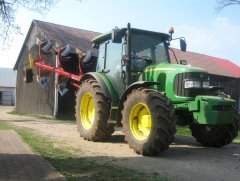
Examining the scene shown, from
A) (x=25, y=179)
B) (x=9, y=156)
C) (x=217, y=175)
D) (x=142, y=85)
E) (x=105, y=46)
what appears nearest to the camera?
(x=25, y=179)

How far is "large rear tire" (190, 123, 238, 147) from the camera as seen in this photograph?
28.5ft

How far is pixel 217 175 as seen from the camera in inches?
240

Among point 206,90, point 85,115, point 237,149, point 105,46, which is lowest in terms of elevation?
point 237,149

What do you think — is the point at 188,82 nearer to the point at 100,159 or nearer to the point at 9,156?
the point at 100,159

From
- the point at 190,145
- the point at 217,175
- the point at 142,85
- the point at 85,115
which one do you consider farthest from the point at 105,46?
the point at 217,175

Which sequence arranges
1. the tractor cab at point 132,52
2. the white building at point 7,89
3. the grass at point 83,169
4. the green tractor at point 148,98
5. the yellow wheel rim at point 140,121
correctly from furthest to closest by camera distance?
the white building at point 7,89
the tractor cab at point 132,52
the yellow wheel rim at point 140,121
the green tractor at point 148,98
the grass at point 83,169

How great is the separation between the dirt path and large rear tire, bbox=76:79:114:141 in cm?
25

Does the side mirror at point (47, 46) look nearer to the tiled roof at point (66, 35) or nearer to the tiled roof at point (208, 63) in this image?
the tiled roof at point (66, 35)

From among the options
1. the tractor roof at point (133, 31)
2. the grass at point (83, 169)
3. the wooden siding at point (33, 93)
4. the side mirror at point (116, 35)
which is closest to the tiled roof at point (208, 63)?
the wooden siding at point (33, 93)

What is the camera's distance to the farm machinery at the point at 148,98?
24.4ft

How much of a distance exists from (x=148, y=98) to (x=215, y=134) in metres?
2.36

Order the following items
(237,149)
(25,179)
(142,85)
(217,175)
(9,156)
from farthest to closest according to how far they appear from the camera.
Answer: (237,149), (142,85), (9,156), (217,175), (25,179)

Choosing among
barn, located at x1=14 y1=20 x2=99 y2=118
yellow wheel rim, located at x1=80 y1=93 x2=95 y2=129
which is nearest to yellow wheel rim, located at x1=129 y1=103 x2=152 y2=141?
yellow wheel rim, located at x1=80 y1=93 x2=95 y2=129

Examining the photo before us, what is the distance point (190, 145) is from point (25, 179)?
5.05m
